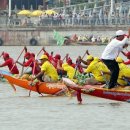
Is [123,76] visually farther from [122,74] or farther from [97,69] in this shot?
[97,69]

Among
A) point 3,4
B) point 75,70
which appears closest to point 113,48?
point 75,70

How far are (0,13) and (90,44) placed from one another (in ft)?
51.6

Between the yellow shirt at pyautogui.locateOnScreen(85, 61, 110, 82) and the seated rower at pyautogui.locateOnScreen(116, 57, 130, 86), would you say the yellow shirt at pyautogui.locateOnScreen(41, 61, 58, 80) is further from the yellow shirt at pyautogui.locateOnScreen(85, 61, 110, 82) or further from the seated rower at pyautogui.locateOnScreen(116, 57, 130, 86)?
the seated rower at pyautogui.locateOnScreen(116, 57, 130, 86)

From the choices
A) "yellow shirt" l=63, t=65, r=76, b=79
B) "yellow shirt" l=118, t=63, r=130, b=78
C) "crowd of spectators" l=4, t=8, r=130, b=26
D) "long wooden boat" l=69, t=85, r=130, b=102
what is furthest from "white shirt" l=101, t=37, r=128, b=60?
"crowd of spectators" l=4, t=8, r=130, b=26

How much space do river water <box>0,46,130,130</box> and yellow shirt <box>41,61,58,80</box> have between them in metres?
0.77

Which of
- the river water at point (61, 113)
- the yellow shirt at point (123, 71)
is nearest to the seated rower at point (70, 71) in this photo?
the river water at point (61, 113)

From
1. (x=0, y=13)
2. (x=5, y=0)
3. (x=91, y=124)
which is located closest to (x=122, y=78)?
(x=91, y=124)

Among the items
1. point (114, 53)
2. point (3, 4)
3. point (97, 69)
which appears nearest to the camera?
point (114, 53)

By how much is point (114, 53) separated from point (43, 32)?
247 feet

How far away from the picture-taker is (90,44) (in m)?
108

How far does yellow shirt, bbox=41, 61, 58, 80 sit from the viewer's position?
3550 cm

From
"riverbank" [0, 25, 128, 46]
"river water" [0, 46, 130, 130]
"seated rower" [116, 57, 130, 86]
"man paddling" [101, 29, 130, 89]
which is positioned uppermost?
"man paddling" [101, 29, 130, 89]

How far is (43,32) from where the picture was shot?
107 meters

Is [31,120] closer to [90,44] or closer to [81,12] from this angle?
[90,44]
